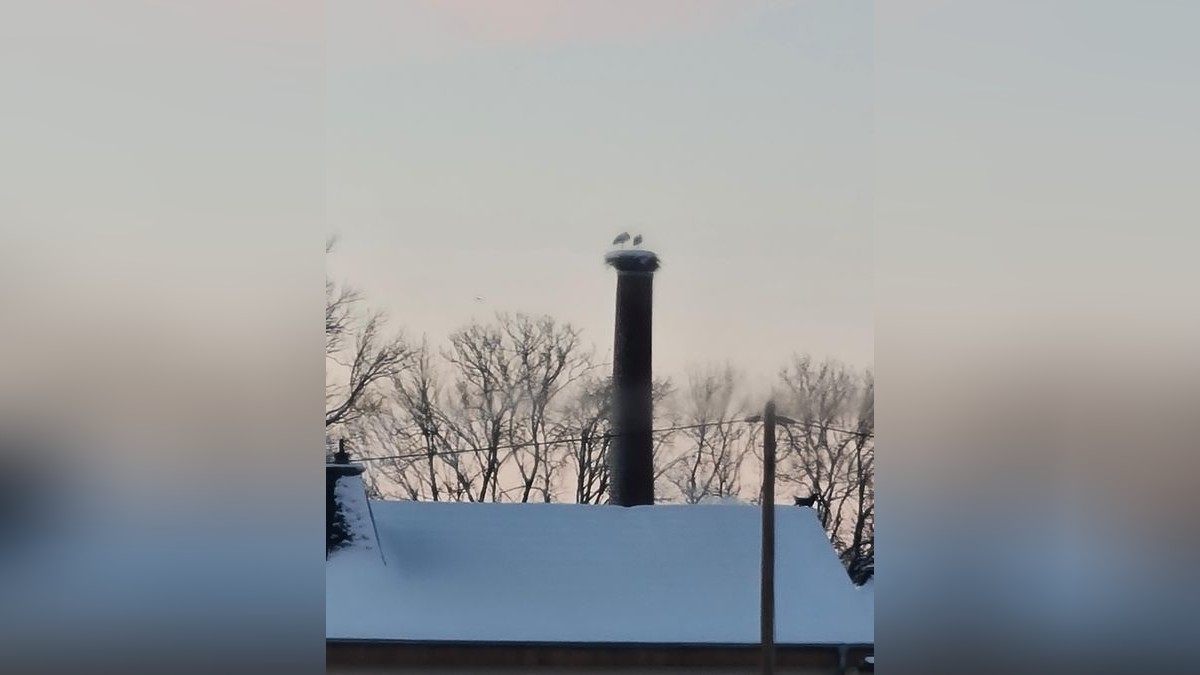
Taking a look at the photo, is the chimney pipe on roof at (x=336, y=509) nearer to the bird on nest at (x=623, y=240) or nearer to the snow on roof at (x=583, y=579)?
the snow on roof at (x=583, y=579)

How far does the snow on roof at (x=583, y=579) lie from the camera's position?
5223mm

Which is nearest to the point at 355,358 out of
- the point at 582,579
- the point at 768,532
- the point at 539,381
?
the point at 539,381

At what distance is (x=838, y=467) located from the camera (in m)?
7.39

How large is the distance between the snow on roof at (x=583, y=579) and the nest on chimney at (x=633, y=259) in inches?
58.2

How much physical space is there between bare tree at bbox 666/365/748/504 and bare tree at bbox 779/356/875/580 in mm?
308

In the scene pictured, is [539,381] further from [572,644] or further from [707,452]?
[572,644]

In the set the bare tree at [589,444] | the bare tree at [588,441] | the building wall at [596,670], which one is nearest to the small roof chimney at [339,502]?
the building wall at [596,670]

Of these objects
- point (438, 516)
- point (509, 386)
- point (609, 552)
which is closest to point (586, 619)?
point (609, 552)

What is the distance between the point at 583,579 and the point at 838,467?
2.33 meters
